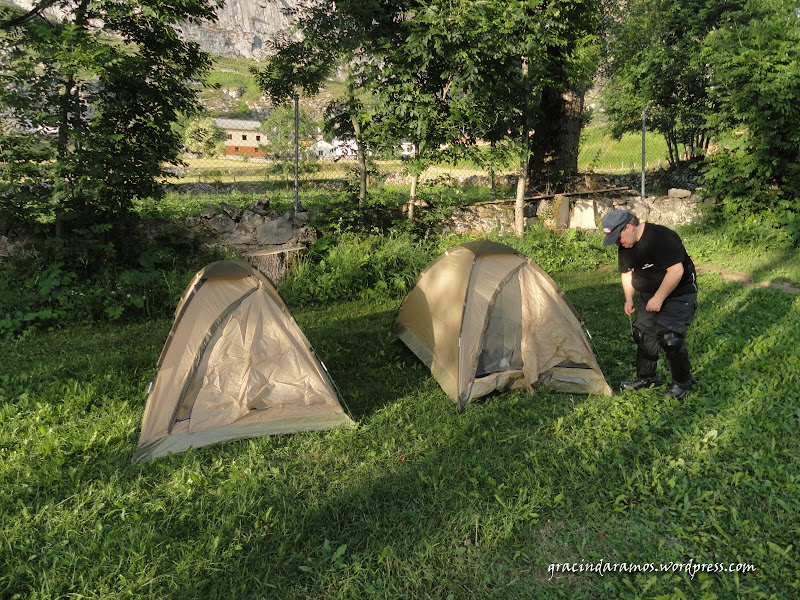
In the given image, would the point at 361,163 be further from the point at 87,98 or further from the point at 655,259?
the point at 655,259

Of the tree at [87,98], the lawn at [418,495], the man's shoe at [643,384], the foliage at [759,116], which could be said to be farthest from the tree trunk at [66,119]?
the foliage at [759,116]

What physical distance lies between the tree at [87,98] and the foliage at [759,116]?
9.52 metres

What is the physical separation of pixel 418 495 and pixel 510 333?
208 cm

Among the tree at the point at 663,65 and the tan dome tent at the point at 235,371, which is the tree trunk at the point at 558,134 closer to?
the tree at the point at 663,65

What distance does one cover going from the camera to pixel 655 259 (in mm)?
4512

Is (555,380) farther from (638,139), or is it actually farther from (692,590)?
(638,139)

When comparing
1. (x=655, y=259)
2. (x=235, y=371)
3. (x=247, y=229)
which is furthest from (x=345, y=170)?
(x=655, y=259)

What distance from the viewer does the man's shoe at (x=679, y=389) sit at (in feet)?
15.7

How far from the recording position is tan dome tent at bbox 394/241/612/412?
4.98 meters

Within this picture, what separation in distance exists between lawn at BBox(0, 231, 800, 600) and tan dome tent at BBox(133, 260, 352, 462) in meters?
0.21

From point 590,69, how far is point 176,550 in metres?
9.81

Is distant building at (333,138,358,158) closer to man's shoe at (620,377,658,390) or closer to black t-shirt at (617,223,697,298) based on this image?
black t-shirt at (617,223,697,298)

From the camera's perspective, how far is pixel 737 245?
416 inches

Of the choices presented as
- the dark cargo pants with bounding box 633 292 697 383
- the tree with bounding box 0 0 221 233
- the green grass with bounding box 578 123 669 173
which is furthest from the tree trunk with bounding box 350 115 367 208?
the green grass with bounding box 578 123 669 173
